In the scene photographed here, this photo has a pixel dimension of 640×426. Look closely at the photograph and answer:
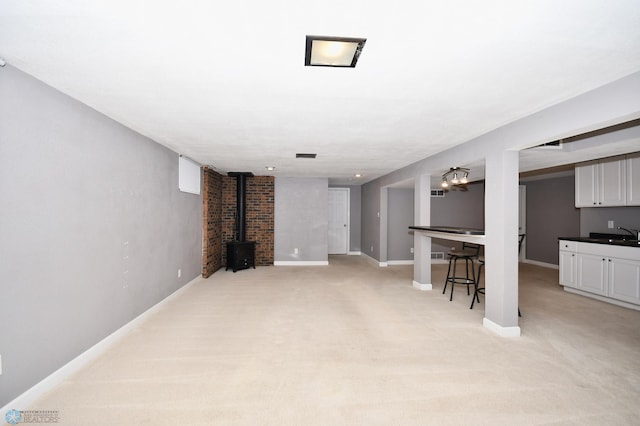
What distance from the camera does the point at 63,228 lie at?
2209 mm

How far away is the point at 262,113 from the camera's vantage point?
2.64 m

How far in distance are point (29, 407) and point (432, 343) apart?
323 cm

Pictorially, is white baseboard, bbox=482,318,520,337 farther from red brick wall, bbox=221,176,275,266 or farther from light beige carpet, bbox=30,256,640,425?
red brick wall, bbox=221,176,275,266

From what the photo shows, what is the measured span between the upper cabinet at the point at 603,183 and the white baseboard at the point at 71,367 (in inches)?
283

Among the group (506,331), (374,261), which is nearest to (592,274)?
(506,331)

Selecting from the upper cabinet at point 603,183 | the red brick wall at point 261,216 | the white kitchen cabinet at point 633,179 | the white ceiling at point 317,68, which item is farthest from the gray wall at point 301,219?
the white kitchen cabinet at point 633,179

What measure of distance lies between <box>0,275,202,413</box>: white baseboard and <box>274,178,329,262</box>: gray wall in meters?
3.94

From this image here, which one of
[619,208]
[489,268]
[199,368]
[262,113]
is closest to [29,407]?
[199,368]

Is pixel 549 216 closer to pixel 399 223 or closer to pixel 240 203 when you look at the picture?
pixel 399 223

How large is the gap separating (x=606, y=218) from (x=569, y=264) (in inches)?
51.3

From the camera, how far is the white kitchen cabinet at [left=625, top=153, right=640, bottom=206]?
4.34 metres

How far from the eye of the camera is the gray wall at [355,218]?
9109 mm

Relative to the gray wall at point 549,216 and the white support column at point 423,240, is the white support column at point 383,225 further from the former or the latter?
the gray wall at point 549,216

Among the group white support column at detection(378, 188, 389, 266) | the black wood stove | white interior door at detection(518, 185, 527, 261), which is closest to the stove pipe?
the black wood stove
